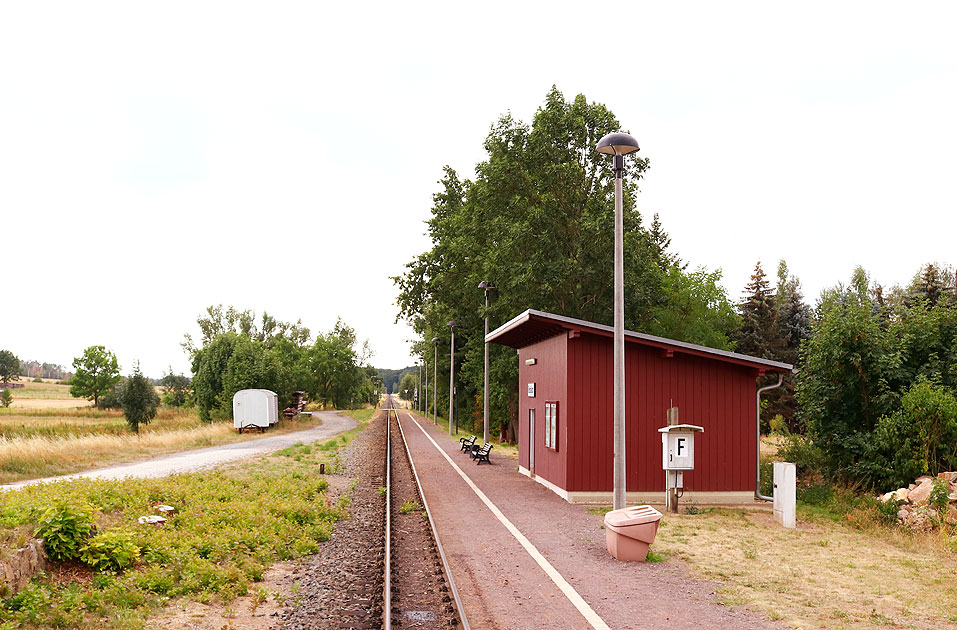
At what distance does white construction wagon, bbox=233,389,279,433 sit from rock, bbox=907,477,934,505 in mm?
38250

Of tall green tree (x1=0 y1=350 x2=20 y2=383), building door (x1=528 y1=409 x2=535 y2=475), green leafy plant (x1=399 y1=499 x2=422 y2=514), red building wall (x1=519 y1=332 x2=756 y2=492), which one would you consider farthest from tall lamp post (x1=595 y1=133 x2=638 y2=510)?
tall green tree (x1=0 y1=350 x2=20 y2=383)

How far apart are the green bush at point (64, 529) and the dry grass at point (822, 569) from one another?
25.7 ft

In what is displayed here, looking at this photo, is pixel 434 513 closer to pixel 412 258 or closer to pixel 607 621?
pixel 607 621

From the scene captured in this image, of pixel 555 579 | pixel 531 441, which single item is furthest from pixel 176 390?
pixel 555 579

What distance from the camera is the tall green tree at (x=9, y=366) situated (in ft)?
467

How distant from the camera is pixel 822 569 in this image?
989cm

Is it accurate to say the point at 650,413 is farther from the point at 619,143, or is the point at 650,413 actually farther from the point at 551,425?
the point at 619,143

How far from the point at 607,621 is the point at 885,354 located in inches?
520

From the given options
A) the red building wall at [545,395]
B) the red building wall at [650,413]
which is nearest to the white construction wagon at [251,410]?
the red building wall at [545,395]

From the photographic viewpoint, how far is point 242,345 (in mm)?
55531

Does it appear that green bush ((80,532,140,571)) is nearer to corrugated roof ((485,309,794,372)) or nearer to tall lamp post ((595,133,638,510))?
tall lamp post ((595,133,638,510))

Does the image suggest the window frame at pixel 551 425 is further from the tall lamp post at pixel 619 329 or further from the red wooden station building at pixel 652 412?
the tall lamp post at pixel 619 329

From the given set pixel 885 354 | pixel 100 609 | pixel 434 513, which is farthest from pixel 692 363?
pixel 100 609

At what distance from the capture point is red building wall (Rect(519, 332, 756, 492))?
16.0 m
